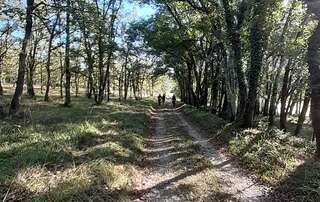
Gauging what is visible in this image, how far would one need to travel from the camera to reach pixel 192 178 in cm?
1138

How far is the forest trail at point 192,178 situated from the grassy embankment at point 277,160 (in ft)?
1.85

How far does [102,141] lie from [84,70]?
2932cm

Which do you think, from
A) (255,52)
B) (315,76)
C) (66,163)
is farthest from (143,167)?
(255,52)

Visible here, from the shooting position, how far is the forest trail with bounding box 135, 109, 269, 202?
990 centimetres

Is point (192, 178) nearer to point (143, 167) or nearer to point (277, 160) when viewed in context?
point (143, 167)

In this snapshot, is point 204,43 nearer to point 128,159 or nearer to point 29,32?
point 29,32

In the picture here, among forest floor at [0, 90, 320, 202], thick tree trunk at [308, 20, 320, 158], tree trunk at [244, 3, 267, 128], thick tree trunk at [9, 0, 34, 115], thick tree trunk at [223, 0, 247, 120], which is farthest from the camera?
thick tree trunk at [223, 0, 247, 120]

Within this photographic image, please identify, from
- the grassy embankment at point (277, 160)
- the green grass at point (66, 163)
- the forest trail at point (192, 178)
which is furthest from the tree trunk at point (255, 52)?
the green grass at point (66, 163)

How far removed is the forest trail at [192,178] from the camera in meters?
9.90

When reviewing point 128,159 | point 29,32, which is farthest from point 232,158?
point 29,32

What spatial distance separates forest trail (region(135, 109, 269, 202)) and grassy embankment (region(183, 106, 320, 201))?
0.56 metres

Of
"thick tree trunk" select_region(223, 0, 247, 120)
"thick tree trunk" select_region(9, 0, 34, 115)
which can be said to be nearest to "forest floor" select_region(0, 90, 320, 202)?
"thick tree trunk" select_region(9, 0, 34, 115)

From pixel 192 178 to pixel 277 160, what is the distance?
3.31 metres

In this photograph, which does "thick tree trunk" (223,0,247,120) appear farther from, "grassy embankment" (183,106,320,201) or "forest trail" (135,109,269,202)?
"forest trail" (135,109,269,202)
